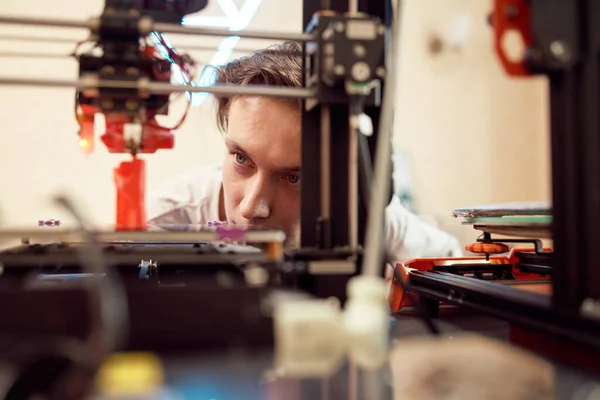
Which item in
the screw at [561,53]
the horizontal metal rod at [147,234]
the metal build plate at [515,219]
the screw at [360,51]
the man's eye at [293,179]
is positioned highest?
the screw at [360,51]

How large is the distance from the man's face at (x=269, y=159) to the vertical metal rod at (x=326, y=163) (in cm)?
49

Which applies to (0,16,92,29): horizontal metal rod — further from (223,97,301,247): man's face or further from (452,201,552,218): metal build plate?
(452,201,552,218): metal build plate

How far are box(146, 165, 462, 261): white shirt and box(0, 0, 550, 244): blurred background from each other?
23 cm

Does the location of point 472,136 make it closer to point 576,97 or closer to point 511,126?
point 511,126

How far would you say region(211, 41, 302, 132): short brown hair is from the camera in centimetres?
149

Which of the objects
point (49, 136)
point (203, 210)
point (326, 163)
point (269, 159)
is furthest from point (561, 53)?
point (49, 136)

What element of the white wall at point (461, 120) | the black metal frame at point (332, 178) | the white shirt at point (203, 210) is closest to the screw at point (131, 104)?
the black metal frame at point (332, 178)

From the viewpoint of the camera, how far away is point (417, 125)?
2949 millimetres

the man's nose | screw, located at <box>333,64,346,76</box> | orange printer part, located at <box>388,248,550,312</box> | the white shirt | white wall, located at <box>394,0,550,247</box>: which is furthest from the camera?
white wall, located at <box>394,0,550,247</box>

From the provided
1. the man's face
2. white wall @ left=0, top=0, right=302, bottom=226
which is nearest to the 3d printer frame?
the man's face

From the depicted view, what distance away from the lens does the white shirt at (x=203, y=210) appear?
2156mm

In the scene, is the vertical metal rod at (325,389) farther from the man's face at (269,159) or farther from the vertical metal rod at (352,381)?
the man's face at (269,159)

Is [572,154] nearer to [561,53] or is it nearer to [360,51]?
[561,53]

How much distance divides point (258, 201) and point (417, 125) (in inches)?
73.9
